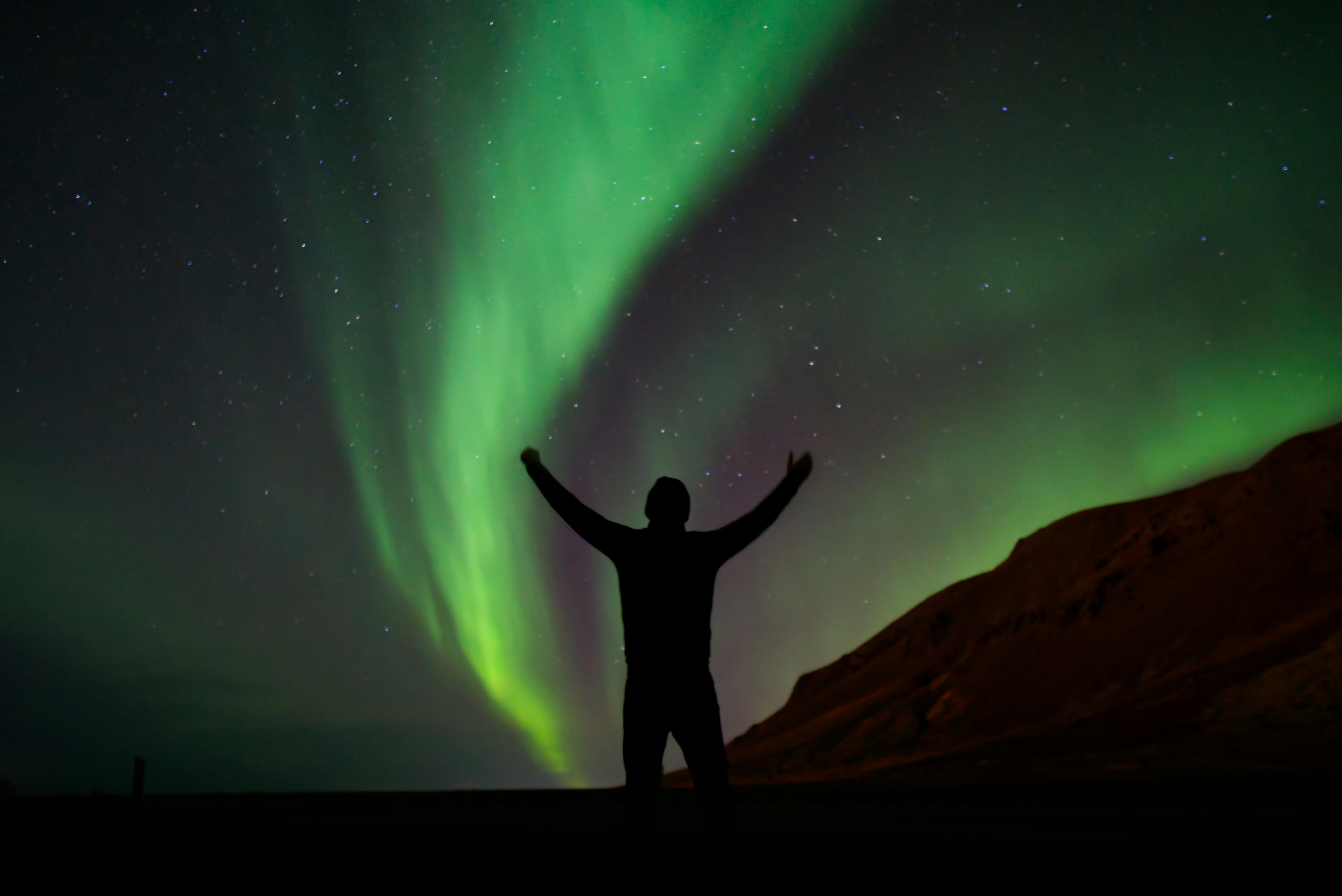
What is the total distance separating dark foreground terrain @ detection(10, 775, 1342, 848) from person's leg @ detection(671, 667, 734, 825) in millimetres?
147

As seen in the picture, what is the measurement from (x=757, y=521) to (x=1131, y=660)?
289 feet

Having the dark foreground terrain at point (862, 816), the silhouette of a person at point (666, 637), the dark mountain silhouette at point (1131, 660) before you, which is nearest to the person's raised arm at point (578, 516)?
the silhouette of a person at point (666, 637)

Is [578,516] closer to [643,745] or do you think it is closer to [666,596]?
[666,596]

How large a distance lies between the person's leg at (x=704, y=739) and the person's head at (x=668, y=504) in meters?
0.55

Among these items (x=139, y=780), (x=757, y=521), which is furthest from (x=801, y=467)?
(x=139, y=780)

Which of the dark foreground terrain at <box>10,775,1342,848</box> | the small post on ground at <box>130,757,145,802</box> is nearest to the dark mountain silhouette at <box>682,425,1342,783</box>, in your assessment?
the dark foreground terrain at <box>10,775,1342,848</box>

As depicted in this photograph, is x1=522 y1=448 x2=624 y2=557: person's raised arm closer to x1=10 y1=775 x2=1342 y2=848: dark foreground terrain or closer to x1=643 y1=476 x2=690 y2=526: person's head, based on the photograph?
x1=643 y1=476 x2=690 y2=526: person's head

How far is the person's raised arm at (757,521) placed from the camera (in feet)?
10.4

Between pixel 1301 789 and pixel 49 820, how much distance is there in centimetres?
1772

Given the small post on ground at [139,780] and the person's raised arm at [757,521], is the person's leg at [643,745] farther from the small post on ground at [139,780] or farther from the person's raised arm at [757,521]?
the small post on ground at [139,780]

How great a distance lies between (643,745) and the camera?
291 cm

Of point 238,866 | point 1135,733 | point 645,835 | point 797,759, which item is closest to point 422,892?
point 645,835

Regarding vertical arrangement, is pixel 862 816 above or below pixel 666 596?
below

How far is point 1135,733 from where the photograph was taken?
2340 inches
